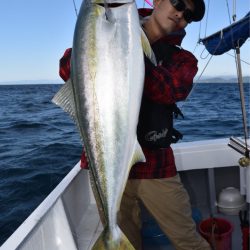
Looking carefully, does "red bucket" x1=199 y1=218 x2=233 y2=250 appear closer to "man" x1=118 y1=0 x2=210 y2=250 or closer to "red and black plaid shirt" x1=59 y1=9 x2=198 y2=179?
"man" x1=118 y1=0 x2=210 y2=250

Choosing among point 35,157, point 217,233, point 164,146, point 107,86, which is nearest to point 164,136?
point 164,146

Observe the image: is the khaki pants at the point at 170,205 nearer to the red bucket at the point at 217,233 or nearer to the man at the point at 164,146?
the man at the point at 164,146

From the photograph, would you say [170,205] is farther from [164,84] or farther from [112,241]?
[164,84]

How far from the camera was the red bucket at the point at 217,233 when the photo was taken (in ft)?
11.3

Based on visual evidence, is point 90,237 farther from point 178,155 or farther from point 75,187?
point 178,155

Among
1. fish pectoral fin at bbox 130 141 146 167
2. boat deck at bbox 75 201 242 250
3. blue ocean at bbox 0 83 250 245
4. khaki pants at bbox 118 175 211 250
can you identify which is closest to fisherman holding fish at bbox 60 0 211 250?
khaki pants at bbox 118 175 211 250

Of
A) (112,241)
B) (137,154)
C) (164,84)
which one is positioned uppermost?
(164,84)

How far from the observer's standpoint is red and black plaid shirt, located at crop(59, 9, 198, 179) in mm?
2021

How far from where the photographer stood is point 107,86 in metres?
1.62

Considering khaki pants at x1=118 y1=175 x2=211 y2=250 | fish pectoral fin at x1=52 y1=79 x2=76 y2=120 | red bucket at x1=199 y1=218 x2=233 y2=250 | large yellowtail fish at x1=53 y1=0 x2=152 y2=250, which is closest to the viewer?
large yellowtail fish at x1=53 y1=0 x2=152 y2=250

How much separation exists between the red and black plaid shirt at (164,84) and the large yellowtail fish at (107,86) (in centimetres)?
35

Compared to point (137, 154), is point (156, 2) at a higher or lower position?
higher

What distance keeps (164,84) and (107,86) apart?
0.51 m

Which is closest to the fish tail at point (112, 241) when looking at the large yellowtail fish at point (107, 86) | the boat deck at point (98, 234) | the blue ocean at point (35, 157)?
the large yellowtail fish at point (107, 86)
